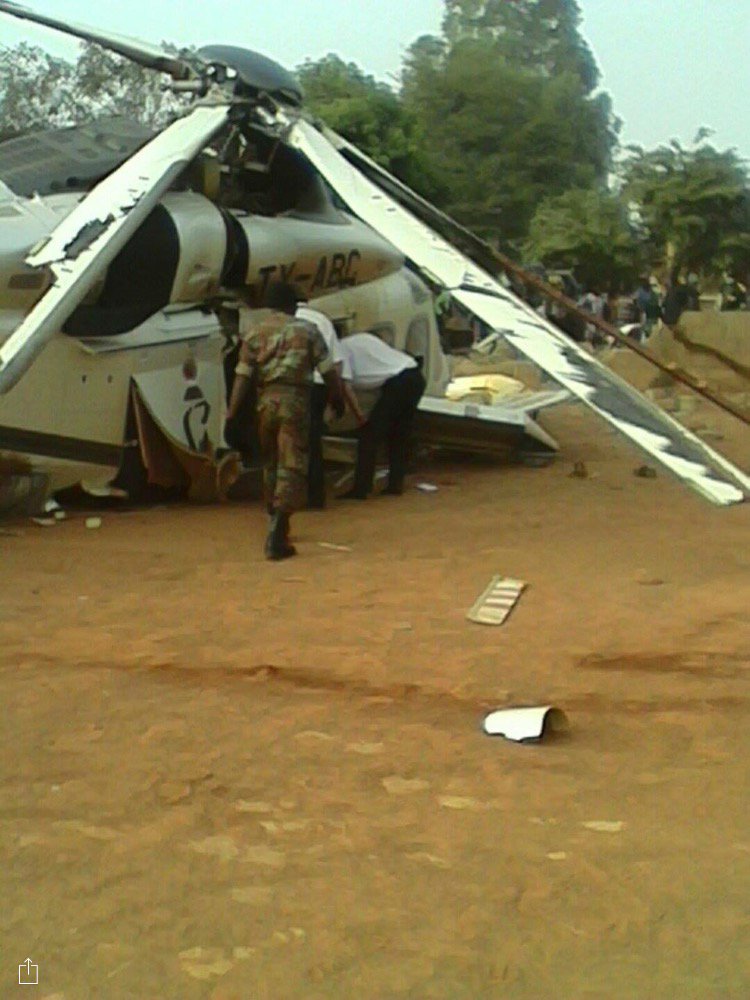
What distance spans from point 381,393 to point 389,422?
8.9 inches

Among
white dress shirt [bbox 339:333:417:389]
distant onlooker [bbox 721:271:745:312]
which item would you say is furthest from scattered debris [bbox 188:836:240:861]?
distant onlooker [bbox 721:271:745:312]

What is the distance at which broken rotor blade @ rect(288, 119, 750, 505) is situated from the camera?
5687mm

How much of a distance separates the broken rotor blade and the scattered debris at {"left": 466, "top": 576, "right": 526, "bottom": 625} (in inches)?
37.2

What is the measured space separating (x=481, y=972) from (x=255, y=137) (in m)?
7.21

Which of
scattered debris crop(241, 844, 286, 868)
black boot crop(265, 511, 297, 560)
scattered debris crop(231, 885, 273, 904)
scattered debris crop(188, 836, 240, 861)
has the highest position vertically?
scattered debris crop(231, 885, 273, 904)

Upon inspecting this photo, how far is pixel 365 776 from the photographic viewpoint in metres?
3.92

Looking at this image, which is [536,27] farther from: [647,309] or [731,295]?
[647,309]

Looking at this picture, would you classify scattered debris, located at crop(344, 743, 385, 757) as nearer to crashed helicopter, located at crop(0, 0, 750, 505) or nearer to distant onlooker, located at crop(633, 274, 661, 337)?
crashed helicopter, located at crop(0, 0, 750, 505)

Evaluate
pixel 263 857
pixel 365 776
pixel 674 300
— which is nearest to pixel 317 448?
pixel 365 776

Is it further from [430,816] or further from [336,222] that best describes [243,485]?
[430,816]

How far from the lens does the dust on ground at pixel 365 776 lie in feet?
9.29

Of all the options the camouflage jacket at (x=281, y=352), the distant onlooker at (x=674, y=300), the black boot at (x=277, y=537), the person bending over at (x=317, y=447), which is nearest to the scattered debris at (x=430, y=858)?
the black boot at (x=277, y=537)

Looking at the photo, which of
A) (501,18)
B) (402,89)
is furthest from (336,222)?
(501,18)

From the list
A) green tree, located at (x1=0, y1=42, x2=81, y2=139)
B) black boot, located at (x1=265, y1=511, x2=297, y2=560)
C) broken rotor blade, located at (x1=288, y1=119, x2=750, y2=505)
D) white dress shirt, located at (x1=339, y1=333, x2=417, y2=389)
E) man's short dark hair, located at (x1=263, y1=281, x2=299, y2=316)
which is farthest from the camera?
green tree, located at (x1=0, y1=42, x2=81, y2=139)
